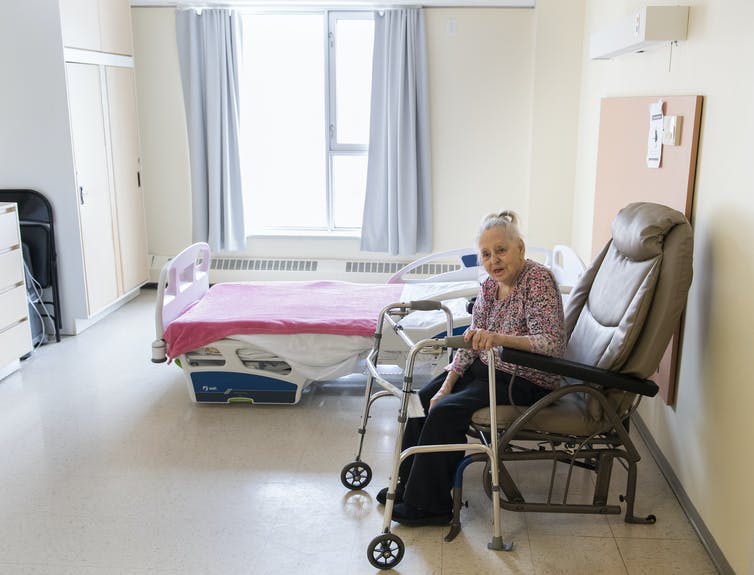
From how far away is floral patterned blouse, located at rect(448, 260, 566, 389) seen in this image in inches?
98.7

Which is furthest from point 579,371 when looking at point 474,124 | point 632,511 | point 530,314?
point 474,124

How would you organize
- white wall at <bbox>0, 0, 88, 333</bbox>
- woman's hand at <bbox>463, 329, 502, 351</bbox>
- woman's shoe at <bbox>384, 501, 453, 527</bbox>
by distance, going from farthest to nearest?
1. white wall at <bbox>0, 0, 88, 333</bbox>
2. woman's shoe at <bbox>384, 501, 453, 527</bbox>
3. woman's hand at <bbox>463, 329, 502, 351</bbox>

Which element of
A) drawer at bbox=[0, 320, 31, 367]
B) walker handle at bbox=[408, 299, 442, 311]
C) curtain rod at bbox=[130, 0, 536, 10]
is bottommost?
drawer at bbox=[0, 320, 31, 367]

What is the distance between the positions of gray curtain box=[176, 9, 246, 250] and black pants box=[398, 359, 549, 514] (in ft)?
11.1

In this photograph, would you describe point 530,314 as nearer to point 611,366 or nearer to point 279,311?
point 611,366

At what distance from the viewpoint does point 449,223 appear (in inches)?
223

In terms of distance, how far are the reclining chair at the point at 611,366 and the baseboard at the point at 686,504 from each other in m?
0.14

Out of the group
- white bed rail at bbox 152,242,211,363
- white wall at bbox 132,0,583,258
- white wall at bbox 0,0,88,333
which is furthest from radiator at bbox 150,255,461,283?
white bed rail at bbox 152,242,211,363

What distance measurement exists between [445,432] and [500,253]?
2.04 ft

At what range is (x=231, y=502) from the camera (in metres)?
2.84

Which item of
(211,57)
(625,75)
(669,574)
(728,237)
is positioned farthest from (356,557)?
(211,57)

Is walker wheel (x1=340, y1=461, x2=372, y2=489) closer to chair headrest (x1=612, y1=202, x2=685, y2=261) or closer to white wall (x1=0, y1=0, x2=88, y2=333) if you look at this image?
chair headrest (x1=612, y1=202, x2=685, y2=261)

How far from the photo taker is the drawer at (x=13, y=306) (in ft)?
13.0

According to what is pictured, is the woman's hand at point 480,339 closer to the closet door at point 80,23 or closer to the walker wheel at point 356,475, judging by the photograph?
the walker wheel at point 356,475
